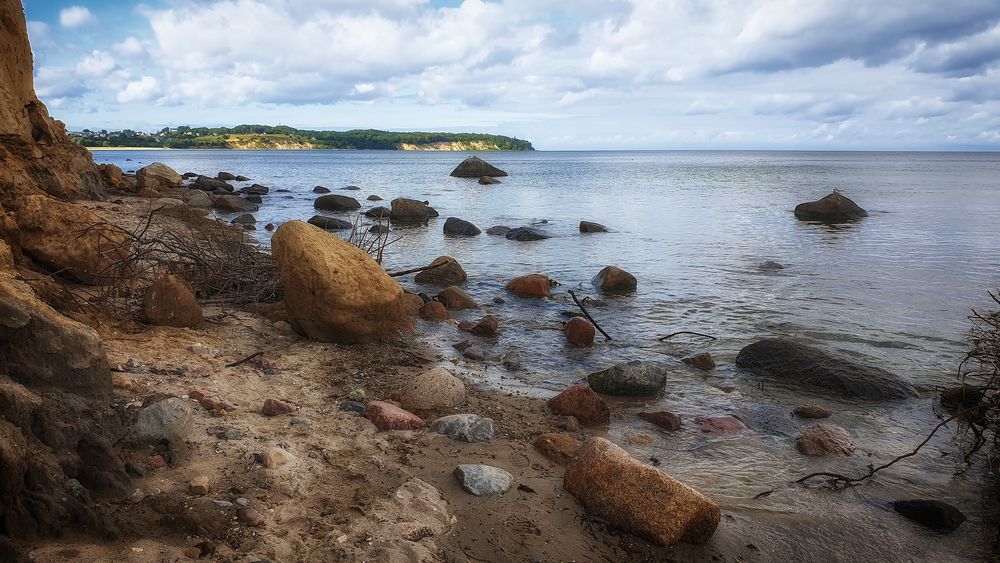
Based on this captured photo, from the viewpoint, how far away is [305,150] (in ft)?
585

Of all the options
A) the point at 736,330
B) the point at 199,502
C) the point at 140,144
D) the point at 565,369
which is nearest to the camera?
the point at 199,502

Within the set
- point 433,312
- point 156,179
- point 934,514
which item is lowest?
point 934,514

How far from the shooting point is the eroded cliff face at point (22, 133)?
742 cm

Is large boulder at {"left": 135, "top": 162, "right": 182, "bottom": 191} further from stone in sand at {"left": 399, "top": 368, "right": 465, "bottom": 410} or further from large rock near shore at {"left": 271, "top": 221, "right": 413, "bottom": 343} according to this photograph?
stone in sand at {"left": 399, "top": 368, "right": 465, "bottom": 410}

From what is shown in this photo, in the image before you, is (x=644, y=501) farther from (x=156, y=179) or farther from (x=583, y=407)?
(x=156, y=179)

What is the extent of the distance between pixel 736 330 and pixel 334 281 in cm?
617

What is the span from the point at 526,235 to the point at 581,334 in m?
11.0

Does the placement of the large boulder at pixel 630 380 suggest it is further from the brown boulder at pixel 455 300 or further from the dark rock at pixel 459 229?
the dark rock at pixel 459 229

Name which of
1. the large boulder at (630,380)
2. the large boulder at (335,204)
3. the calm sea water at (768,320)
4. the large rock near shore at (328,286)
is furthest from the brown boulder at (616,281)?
the large boulder at (335,204)

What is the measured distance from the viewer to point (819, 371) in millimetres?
7234

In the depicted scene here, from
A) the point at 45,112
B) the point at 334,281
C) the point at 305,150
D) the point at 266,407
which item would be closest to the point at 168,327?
the point at 334,281

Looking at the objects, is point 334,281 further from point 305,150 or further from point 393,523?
point 305,150

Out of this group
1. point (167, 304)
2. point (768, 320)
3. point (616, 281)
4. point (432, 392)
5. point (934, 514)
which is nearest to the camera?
point (934, 514)

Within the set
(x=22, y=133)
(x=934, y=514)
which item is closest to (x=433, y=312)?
(x=934, y=514)
